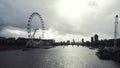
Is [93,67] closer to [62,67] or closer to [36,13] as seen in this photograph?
[62,67]

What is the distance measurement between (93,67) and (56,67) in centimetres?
978

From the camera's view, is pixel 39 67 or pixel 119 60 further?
pixel 119 60

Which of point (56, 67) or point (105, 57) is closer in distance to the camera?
point (56, 67)

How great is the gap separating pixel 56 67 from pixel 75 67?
503 cm

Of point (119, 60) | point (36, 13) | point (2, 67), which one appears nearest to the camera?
point (2, 67)

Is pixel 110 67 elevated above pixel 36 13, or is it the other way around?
pixel 36 13

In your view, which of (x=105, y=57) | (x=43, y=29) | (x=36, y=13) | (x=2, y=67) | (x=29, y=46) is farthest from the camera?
(x=29, y=46)

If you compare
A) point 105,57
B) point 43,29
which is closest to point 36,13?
point 43,29

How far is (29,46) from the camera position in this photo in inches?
7687

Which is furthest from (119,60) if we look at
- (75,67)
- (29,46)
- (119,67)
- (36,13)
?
(29,46)

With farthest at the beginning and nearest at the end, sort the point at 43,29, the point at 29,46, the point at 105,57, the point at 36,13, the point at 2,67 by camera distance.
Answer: the point at 29,46 < the point at 43,29 < the point at 36,13 < the point at 105,57 < the point at 2,67

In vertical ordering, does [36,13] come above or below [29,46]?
above

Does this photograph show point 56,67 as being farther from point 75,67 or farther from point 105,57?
point 105,57

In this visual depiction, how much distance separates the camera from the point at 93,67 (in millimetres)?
57375
